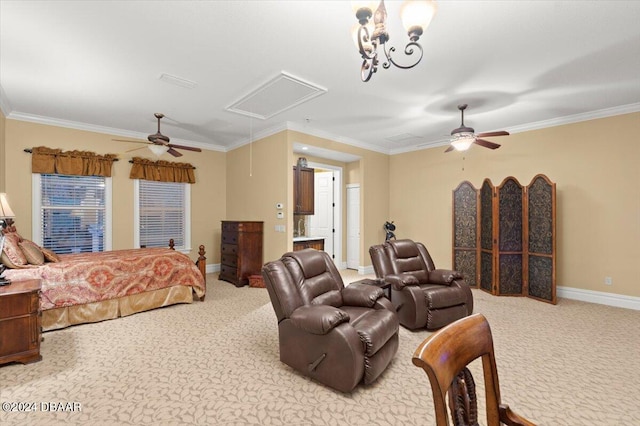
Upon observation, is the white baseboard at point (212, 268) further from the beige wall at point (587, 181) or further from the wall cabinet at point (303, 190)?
the beige wall at point (587, 181)

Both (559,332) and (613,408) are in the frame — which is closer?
(613,408)

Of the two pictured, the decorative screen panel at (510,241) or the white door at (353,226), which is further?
the white door at (353,226)

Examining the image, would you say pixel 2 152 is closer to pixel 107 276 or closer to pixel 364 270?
pixel 107 276

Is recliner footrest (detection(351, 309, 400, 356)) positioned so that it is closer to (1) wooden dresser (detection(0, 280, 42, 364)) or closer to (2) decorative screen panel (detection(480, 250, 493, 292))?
(1) wooden dresser (detection(0, 280, 42, 364))

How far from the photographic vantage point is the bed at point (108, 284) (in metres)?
3.35

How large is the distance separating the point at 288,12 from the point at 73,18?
1.77m

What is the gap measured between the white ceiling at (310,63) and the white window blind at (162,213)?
144cm

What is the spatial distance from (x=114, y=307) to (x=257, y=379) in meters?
2.46

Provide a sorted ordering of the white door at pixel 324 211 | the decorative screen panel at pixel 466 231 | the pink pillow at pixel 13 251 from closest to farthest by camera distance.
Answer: the pink pillow at pixel 13 251, the decorative screen panel at pixel 466 231, the white door at pixel 324 211

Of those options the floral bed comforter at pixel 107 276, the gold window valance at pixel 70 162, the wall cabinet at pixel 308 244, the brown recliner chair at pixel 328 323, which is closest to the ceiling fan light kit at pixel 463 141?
the brown recliner chair at pixel 328 323

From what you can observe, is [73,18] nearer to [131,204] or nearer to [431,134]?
[131,204]

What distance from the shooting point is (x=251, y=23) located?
2.51 m

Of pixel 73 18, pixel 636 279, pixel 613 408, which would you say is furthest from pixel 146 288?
pixel 636 279

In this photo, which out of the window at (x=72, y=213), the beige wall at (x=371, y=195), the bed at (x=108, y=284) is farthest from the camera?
the beige wall at (x=371, y=195)
